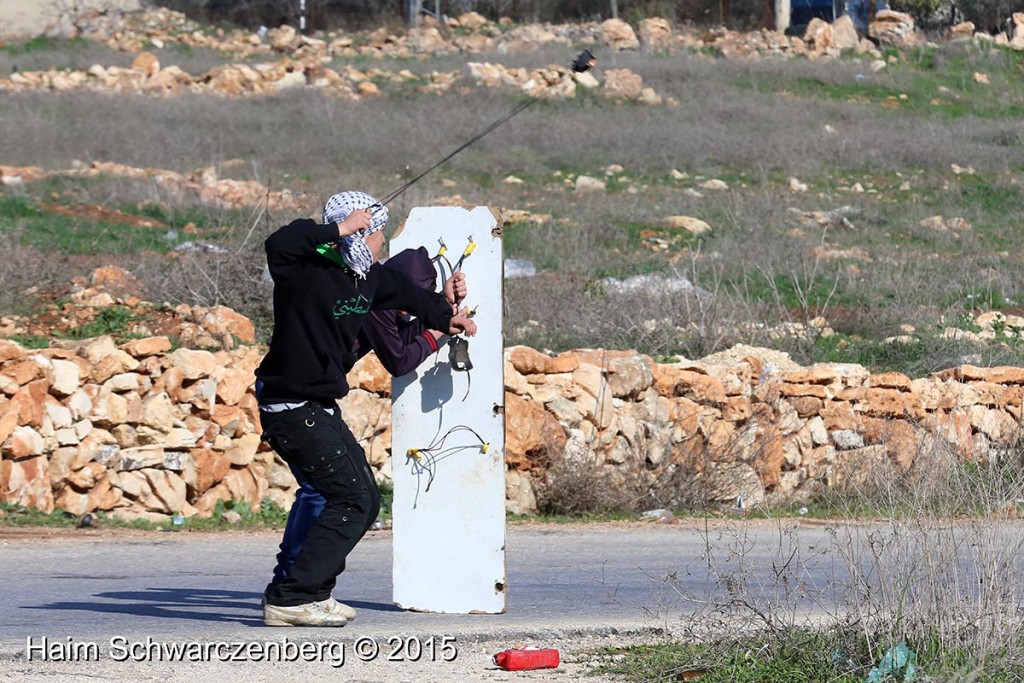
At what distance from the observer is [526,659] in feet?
20.3

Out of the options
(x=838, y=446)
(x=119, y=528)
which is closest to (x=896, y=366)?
(x=838, y=446)

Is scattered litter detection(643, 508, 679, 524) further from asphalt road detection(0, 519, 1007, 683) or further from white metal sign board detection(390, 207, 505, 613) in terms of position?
white metal sign board detection(390, 207, 505, 613)

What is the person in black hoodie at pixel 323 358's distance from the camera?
6.13m

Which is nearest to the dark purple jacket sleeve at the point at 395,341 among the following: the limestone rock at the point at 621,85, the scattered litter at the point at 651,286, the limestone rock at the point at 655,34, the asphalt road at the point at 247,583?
the asphalt road at the point at 247,583

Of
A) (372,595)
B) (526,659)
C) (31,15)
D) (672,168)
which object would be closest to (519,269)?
(672,168)

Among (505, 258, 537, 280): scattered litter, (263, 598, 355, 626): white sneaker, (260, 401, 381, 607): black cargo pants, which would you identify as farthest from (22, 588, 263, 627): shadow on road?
(505, 258, 537, 280): scattered litter

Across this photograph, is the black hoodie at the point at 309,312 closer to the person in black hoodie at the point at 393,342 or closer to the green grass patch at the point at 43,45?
the person in black hoodie at the point at 393,342

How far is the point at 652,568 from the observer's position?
932 centimetres

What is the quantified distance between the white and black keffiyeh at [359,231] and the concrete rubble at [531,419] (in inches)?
178

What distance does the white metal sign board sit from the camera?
686 centimetres

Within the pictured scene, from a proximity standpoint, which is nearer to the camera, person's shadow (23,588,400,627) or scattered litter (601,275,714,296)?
person's shadow (23,588,400,627)

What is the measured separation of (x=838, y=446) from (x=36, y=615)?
356 inches

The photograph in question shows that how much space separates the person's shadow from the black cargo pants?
19.7 inches

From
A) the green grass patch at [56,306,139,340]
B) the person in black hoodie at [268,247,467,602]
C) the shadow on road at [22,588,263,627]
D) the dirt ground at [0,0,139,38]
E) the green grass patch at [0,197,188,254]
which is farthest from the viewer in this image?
the dirt ground at [0,0,139,38]
